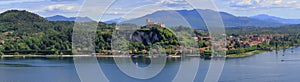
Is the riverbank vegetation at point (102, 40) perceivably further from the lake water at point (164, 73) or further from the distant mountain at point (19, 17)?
the lake water at point (164, 73)

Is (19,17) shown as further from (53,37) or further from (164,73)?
(164,73)

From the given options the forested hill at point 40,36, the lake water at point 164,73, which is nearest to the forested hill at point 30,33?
the forested hill at point 40,36

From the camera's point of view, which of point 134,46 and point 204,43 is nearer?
point 134,46

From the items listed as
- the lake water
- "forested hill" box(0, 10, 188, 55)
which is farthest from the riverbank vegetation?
the lake water

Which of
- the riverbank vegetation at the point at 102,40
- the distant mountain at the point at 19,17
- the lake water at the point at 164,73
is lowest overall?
the lake water at the point at 164,73

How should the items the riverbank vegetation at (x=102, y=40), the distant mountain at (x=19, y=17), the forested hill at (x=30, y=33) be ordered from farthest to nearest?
the distant mountain at (x=19, y=17)
the forested hill at (x=30, y=33)
the riverbank vegetation at (x=102, y=40)

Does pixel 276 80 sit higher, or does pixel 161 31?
pixel 161 31

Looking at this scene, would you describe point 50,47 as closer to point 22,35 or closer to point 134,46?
point 22,35

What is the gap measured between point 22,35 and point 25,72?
745 centimetres

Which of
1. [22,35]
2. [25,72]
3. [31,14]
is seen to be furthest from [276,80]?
[31,14]

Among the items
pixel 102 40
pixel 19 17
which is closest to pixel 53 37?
pixel 102 40

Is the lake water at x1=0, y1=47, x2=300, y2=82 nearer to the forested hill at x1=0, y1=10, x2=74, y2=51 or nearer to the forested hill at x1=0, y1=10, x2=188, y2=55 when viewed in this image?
the forested hill at x1=0, y1=10, x2=188, y2=55

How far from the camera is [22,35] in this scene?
16.6m

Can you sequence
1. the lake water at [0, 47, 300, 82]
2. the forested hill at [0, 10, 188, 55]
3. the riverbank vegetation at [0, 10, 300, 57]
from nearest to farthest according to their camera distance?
the lake water at [0, 47, 300, 82]
the riverbank vegetation at [0, 10, 300, 57]
the forested hill at [0, 10, 188, 55]
